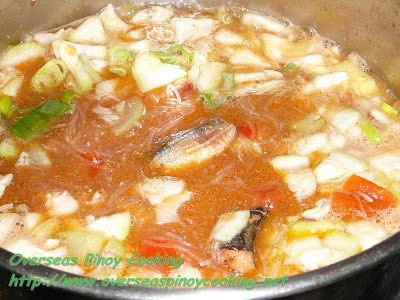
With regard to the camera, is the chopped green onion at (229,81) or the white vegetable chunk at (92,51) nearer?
the chopped green onion at (229,81)

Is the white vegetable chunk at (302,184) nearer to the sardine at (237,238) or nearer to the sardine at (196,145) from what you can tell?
the sardine at (237,238)

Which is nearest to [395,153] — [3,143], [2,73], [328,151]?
[328,151]

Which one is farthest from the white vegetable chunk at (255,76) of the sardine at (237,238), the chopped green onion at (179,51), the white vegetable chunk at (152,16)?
the sardine at (237,238)

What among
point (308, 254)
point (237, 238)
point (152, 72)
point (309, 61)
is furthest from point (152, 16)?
point (308, 254)

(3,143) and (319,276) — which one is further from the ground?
(319,276)

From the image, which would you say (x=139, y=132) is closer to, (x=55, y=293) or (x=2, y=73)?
(x=2, y=73)

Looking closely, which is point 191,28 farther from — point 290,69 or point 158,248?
point 158,248

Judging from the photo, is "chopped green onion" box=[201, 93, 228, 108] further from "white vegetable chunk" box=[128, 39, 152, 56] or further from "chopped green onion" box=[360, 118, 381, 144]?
"chopped green onion" box=[360, 118, 381, 144]
